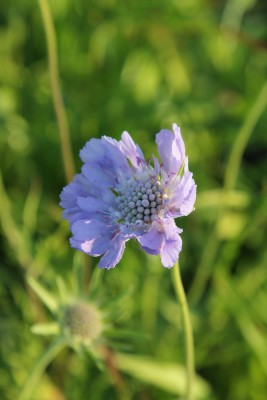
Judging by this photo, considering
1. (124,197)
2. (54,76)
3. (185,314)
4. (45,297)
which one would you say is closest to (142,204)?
(124,197)

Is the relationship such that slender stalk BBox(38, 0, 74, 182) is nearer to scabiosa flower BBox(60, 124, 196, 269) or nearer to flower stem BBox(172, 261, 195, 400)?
scabiosa flower BBox(60, 124, 196, 269)

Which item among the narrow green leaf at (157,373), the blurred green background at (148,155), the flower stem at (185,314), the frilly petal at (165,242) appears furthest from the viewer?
the blurred green background at (148,155)

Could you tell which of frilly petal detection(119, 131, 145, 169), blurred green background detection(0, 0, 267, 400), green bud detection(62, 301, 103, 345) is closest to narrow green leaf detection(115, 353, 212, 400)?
blurred green background detection(0, 0, 267, 400)

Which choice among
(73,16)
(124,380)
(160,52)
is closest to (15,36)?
→ (73,16)

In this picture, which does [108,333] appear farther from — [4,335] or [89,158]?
[4,335]

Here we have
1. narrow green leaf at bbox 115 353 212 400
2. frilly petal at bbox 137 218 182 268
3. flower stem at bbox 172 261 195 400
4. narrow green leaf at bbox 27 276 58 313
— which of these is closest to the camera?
frilly petal at bbox 137 218 182 268

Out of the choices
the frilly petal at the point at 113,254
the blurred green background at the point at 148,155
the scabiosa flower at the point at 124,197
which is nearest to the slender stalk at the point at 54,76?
the blurred green background at the point at 148,155

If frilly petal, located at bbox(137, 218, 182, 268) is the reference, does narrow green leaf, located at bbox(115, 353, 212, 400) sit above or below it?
above

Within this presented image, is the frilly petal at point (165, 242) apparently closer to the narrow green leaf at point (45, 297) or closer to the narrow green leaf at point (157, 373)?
the narrow green leaf at point (45, 297)
